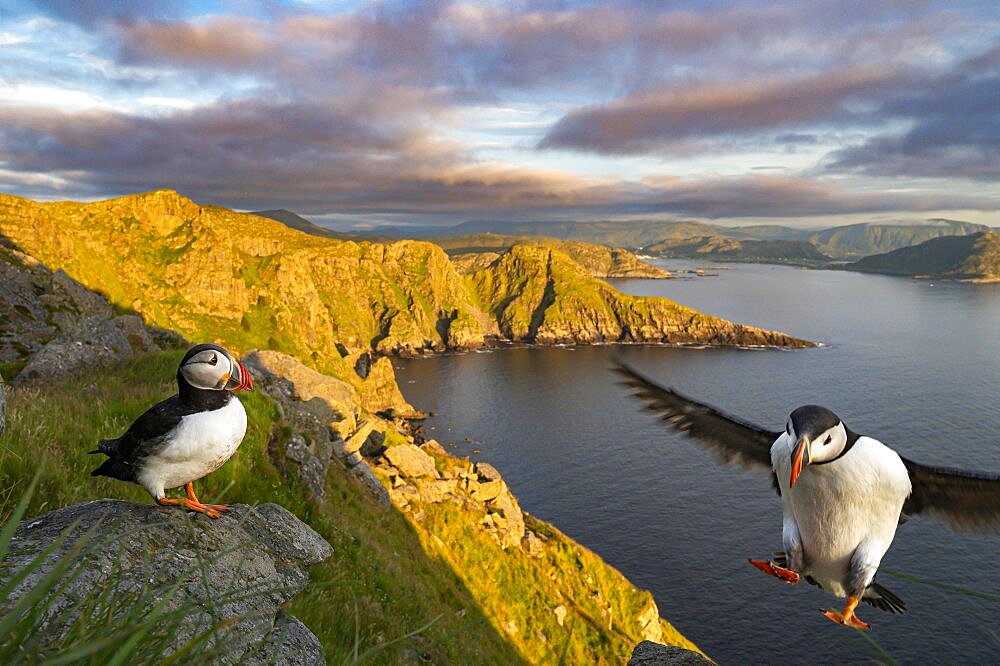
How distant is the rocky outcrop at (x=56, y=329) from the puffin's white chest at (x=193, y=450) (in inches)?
803

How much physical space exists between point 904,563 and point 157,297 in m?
210

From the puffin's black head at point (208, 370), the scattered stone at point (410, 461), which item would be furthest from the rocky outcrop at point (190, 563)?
the scattered stone at point (410, 461)

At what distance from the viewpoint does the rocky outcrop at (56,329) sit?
23938 millimetres

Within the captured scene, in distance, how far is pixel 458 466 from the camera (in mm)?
58219

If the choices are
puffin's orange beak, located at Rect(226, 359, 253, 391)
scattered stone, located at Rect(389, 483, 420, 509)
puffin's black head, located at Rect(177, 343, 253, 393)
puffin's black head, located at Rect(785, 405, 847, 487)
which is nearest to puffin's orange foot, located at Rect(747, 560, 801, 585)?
puffin's black head, located at Rect(785, 405, 847, 487)

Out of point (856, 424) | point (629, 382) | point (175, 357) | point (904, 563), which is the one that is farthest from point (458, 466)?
point (856, 424)

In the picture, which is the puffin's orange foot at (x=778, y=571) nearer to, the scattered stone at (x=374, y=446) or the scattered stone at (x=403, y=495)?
the scattered stone at (x=403, y=495)

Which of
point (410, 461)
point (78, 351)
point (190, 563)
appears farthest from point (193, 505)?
point (410, 461)

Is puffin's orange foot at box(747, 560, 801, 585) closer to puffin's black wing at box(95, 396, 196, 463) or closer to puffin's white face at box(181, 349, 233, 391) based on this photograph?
puffin's white face at box(181, 349, 233, 391)

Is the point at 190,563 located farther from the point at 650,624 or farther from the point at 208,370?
the point at 650,624

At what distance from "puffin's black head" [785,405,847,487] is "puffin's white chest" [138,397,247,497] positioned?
6.79 metres

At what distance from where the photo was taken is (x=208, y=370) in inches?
273

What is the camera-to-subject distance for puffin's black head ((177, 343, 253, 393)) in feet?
22.6

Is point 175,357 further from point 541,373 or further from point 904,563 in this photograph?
point 541,373
